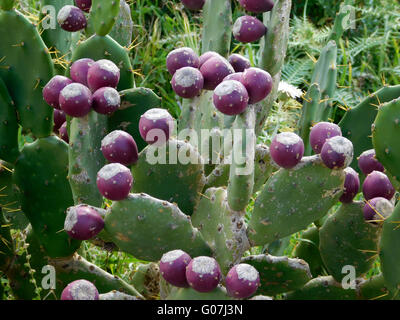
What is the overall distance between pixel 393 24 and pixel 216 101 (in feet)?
10.1

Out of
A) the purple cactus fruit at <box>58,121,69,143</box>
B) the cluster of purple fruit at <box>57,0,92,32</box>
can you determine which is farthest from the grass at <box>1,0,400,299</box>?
the cluster of purple fruit at <box>57,0,92,32</box>

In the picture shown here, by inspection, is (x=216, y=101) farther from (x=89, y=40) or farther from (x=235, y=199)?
(x=89, y=40)

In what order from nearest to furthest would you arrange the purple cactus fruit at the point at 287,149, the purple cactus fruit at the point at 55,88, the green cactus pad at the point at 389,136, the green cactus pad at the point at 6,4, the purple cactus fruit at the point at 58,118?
the purple cactus fruit at the point at 287,149, the green cactus pad at the point at 389,136, the purple cactus fruit at the point at 55,88, the green cactus pad at the point at 6,4, the purple cactus fruit at the point at 58,118

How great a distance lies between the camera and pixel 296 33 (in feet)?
13.2

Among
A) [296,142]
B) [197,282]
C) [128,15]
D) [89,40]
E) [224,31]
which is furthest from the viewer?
[128,15]

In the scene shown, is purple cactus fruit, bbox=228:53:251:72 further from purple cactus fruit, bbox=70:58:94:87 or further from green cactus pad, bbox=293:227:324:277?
green cactus pad, bbox=293:227:324:277

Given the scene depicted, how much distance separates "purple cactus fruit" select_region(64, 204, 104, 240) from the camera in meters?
1.16

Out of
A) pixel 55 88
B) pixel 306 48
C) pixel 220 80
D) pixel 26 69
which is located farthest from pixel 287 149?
pixel 306 48

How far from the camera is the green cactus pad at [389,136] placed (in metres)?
1.26

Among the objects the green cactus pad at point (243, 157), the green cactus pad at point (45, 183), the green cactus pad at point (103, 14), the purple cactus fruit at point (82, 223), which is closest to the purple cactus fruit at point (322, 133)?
the green cactus pad at point (243, 157)

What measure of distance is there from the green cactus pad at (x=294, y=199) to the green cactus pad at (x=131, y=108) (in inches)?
16.3

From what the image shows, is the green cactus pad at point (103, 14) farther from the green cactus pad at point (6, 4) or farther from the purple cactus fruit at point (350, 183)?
the purple cactus fruit at point (350, 183)

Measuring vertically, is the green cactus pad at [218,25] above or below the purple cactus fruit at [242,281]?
above
